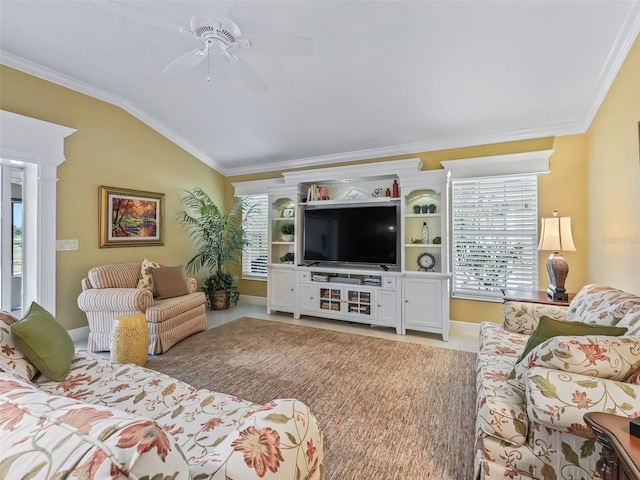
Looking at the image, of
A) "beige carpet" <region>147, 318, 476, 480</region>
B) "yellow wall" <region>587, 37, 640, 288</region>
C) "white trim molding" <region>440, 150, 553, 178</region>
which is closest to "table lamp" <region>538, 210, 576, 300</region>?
"yellow wall" <region>587, 37, 640, 288</region>

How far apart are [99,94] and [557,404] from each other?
5164 mm

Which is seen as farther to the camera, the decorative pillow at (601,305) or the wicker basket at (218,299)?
the wicker basket at (218,299)

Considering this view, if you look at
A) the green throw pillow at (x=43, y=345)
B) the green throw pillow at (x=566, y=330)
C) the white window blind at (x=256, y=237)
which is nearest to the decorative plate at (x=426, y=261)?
the green throw pillow at (x=566, y=330)

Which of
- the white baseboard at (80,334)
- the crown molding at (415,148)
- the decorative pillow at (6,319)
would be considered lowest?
the white baseboard at (80,334)

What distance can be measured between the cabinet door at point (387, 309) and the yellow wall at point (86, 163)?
3.33 meters

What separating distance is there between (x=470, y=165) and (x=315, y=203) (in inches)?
85.4

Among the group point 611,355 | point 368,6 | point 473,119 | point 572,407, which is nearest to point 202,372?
point 572,407

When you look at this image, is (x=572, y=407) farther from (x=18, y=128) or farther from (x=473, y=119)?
(x=18, y=128)

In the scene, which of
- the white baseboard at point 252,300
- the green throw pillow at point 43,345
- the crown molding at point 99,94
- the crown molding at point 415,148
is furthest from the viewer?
the white baseboard at point 252,300

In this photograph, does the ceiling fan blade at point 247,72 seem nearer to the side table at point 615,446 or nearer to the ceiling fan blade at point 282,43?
the ceiling fan blade at point 282,43

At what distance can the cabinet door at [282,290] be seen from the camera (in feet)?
15.3

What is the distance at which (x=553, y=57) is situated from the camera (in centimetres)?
247

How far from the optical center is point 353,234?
428 centimetres

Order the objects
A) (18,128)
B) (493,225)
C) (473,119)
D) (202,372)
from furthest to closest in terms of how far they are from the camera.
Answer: (493,225) → (473,119) → (18,128) → (202,372)
